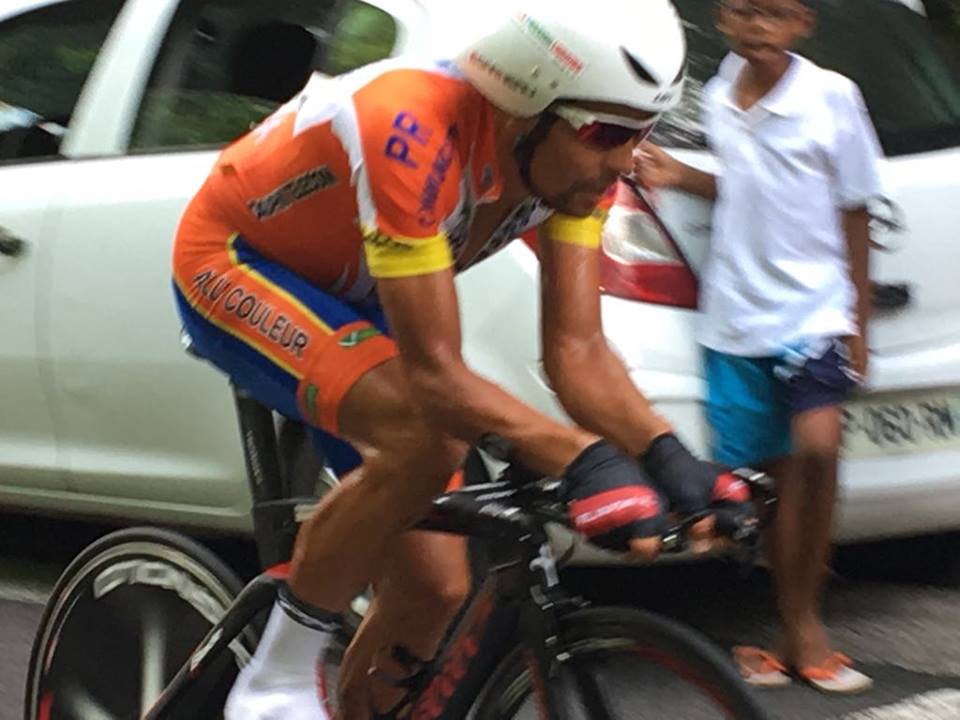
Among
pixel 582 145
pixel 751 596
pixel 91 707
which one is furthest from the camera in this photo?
pixel 751 596

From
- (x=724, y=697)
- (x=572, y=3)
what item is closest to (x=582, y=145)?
(x=572, y=3)

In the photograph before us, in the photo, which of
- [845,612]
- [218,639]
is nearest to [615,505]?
[218,639]

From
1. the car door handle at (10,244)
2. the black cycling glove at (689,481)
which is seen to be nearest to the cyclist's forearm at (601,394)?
the black cycling glove at (689,481)

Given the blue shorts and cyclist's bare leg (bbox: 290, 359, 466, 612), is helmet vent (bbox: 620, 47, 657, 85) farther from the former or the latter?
the blue shorts

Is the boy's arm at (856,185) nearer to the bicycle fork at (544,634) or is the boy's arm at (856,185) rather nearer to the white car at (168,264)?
the white car at (168,264)

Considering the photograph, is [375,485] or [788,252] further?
[788,252]

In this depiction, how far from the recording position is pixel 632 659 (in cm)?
235

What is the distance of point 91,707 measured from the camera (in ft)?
11.0

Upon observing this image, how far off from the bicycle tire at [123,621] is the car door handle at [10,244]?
157 cm

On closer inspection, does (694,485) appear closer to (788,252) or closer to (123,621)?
(123,621)

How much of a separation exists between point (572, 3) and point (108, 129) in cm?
254

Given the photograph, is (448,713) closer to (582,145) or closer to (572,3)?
(582,145)

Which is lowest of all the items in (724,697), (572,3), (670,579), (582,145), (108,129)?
(670,579)

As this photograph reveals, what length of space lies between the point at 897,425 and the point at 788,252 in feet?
1.73
